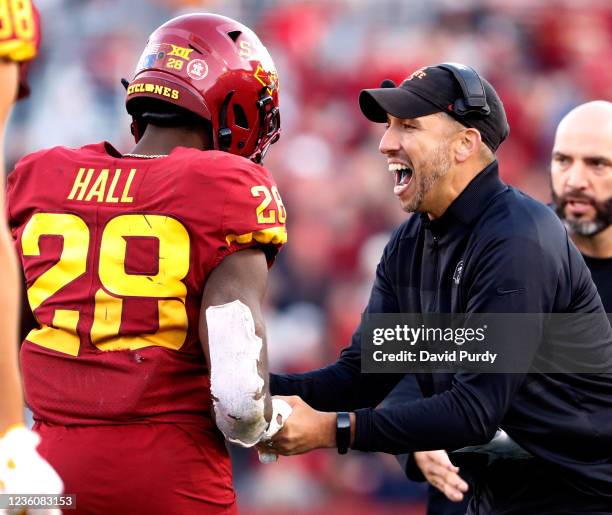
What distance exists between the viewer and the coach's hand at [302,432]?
3.17 metres

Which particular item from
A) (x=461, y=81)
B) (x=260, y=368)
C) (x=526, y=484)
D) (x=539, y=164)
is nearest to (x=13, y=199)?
(x=260, y=368)

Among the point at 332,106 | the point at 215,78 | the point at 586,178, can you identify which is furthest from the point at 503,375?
the point at 332,106

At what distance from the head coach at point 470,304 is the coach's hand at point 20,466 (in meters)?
1.16

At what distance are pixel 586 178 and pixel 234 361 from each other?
2607 millimetres

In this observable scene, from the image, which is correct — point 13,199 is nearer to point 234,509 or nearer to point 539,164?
point 234,509

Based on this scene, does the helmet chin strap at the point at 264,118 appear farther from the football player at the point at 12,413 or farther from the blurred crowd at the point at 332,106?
the blurred crowd at the point at 332,106

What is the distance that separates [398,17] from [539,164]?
1551 millimetres

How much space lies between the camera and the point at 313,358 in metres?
7.12

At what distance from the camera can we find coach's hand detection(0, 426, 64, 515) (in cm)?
206

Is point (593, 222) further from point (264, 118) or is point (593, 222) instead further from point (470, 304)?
point (264, 118)

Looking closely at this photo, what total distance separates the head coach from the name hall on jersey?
2.86 ft

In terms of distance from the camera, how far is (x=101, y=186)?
2797mm

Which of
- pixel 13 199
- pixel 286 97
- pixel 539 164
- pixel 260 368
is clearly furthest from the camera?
pixel 539 164

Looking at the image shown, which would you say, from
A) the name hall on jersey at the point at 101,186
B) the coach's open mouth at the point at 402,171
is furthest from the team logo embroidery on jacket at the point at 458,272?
the name hall on jersey at the point at 101,186
